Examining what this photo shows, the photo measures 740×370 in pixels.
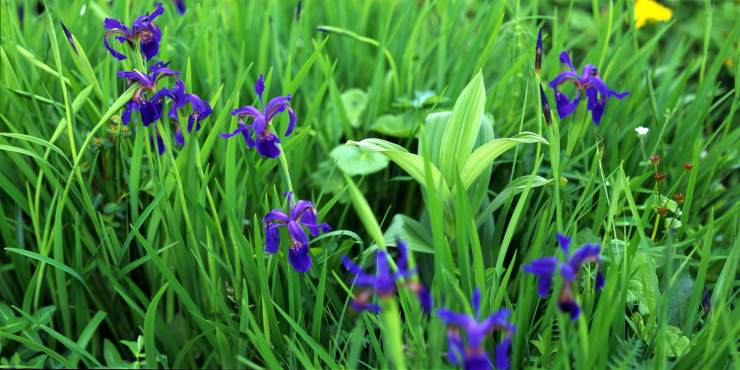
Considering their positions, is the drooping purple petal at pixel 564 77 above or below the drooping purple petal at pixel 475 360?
above

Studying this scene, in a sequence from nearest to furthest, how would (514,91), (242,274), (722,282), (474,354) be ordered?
1. (474,354)
2. (722,282)
3. (242,274)
4. (514,91)

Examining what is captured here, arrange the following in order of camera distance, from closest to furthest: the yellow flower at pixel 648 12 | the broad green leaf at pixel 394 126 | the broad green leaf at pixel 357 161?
the broad green leaf at pixel 357 161 < the broad green leaf at pixel 394 126 < the yellow flower at pixel 648 12

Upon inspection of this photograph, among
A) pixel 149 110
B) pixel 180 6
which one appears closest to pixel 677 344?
pixel 149 110

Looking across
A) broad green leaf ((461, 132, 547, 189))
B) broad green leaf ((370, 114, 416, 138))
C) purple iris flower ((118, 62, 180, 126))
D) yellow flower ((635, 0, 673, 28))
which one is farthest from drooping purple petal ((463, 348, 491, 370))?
yellow flower ((635, 0, 673, 28))

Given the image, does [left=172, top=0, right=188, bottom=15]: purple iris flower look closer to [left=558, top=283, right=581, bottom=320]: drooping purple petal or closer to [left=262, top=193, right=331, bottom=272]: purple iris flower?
[left=262, top=193, right=331, bottom=272]: purple iris flower

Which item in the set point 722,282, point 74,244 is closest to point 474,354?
point 722,282

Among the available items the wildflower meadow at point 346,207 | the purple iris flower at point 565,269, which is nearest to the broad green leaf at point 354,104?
the wildflower meadow at point 346,207

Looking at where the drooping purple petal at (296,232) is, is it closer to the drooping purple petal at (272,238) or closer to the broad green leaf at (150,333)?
the drooping purple petal at (272,238)

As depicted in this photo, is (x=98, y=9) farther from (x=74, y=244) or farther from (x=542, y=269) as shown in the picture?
(x=542, y=269)

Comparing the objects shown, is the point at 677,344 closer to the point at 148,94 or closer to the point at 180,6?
the point at 148,94
